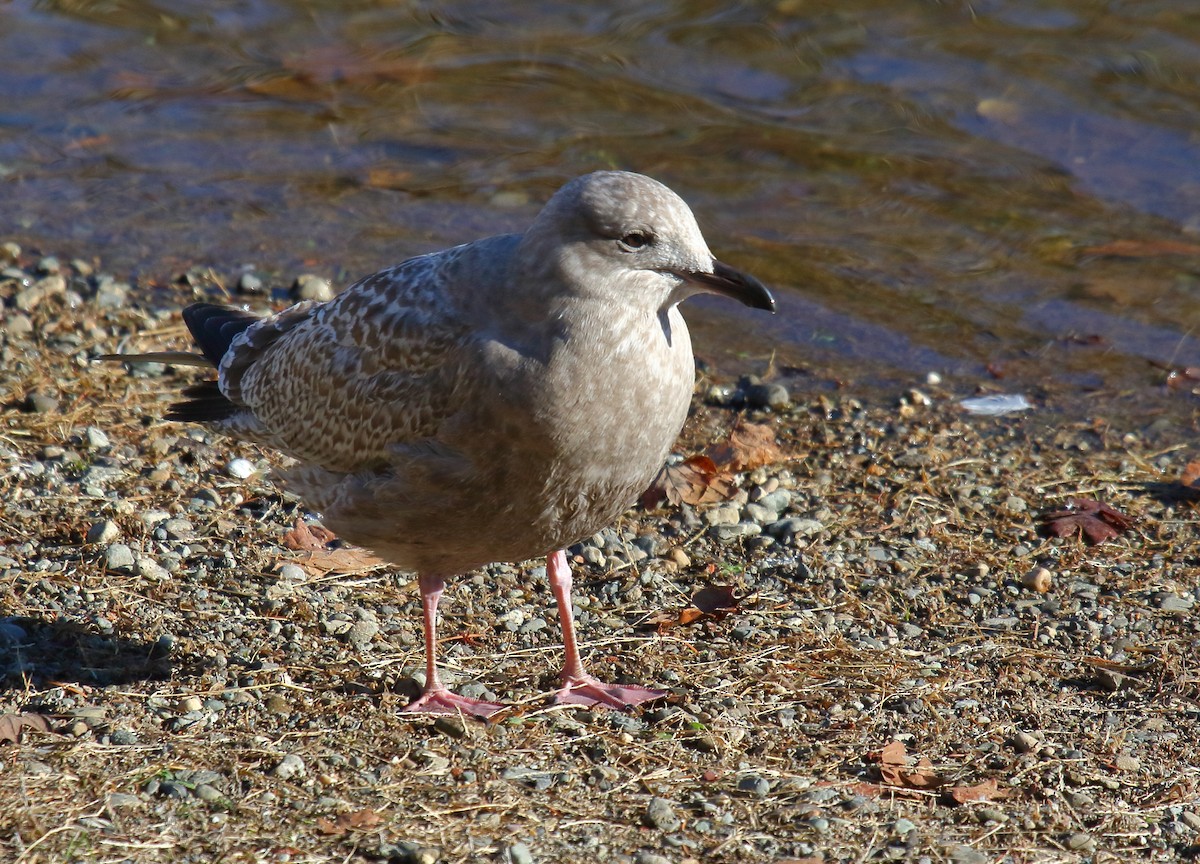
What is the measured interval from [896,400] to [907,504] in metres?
1.12

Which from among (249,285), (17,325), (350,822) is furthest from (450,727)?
(249,285)

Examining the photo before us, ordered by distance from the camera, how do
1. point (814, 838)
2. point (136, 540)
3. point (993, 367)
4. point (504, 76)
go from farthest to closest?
point (504, 76), point (993, 367), point (136, 540), point (814, 838)

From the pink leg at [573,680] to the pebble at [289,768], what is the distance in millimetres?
884

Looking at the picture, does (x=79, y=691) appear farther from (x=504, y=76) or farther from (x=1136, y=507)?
(x=504, y=76)

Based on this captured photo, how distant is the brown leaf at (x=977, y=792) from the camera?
3852 millimetres

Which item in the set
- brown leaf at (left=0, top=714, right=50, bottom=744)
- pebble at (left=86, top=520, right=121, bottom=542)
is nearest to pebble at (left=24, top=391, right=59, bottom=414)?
pebble at (left=86, top=520, right=121, bottom=542)

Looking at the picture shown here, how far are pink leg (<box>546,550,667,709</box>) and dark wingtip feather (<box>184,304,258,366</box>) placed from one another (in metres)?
1.61

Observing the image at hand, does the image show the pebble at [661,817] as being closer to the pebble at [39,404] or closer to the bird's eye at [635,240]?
the bird's eye at [635,240]

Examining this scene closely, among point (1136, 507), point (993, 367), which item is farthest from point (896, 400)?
point (1136, 507)

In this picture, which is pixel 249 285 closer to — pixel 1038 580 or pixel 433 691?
pixel 433 691

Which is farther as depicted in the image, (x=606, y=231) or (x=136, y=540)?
(x=136, y=540)

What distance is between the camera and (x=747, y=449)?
19.4 ft

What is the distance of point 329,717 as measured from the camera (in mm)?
4234

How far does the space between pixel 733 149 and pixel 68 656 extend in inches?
263
